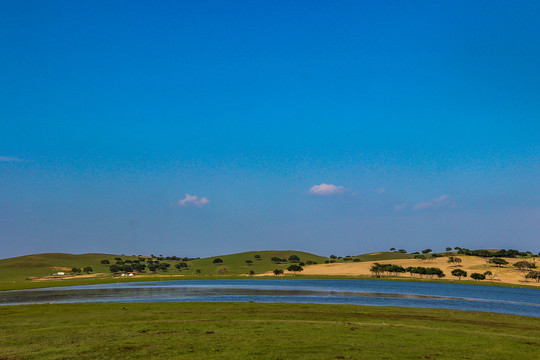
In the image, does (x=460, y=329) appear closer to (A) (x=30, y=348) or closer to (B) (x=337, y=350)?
(B) (x=337, y=350)

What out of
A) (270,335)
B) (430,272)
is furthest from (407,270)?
(270,335)

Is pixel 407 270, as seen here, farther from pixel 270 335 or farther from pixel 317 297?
pixel 270 335

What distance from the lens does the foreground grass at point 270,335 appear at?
23312 mm

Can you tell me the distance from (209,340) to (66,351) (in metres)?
9.17

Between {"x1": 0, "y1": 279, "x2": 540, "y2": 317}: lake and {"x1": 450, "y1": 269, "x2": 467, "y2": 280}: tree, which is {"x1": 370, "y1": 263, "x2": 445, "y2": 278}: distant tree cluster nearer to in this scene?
{"x1": 450, "y1": 269, "x2": 467, "y2": 280}: tree

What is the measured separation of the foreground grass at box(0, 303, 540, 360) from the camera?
918 inches

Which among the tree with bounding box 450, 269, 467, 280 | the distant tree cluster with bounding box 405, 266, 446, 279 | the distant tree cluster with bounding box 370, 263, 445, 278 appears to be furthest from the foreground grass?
the distant tree cluster with bounding box 370, 263, 445, 278

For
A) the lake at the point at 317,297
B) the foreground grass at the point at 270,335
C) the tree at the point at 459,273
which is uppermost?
the foreground grass at the point at 270,335

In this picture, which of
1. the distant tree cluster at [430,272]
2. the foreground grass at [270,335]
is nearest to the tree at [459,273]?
the distant tree cluster at [430,272]

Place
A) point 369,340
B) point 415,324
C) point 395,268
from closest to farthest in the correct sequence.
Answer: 1. point 369,340
2. point 415,324
3. point 395,268

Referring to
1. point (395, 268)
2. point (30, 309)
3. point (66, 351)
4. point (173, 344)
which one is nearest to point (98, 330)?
point (66, 351)

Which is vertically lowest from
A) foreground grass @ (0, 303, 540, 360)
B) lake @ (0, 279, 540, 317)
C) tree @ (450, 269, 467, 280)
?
tree @ (450, 269, 467, 280)

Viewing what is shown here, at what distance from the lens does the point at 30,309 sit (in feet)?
162

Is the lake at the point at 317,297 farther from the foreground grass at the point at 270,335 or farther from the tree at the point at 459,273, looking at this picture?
the tree at the point at 459,273
